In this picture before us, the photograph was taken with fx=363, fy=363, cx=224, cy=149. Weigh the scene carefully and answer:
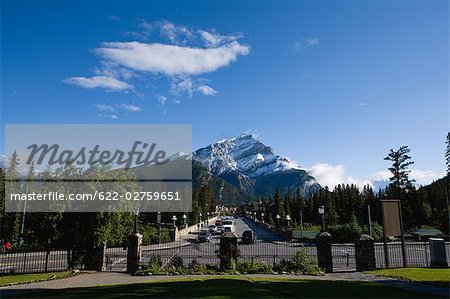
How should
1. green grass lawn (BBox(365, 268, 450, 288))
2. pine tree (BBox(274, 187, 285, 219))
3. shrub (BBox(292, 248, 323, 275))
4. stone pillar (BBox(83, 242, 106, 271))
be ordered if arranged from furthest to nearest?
1. pine tree (BBox(274, 187, 285, 219))
2. stone pillar (BBox(83, 242, 106, 271))
3. shrub (BBox(292, 248, 323, 275))
4. green grass lawn (BBox(365, 268, 450, 288))

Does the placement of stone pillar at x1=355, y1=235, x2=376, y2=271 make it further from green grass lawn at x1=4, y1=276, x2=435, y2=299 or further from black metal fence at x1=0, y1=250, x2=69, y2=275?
black metal fence at x1=0, y1=250, x2=69, y2=275

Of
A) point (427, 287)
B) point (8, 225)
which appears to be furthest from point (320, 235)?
point (8, 225)

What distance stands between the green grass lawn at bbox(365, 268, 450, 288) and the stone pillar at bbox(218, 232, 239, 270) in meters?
7.52

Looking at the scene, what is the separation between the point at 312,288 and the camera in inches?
549

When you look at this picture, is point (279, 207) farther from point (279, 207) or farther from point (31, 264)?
point (31, 264)

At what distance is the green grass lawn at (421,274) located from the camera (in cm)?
1634

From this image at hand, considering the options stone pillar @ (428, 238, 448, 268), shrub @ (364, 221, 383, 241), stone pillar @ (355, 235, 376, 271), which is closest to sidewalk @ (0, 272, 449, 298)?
stone pillar @ (355, 235, 376, 271)

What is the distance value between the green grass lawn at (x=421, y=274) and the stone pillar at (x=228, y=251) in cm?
752

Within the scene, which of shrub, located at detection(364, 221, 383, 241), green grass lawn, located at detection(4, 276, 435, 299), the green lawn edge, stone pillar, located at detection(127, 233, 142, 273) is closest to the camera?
green grass lawn, located at detection(4, 276, 435, 299)

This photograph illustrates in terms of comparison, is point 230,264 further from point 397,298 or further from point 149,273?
point 397,298

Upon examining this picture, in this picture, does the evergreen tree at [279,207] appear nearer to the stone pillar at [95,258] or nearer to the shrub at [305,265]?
the shrub at [305,265]

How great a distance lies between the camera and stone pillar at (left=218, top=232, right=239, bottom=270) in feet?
69.5

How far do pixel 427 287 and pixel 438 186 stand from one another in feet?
402

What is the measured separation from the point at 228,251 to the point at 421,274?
10.2m
